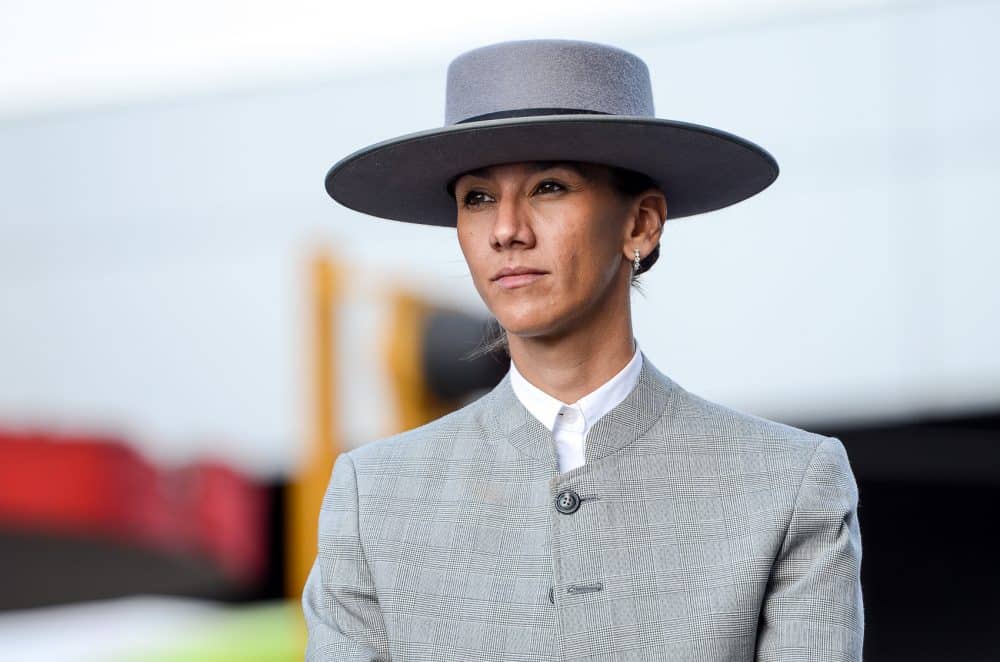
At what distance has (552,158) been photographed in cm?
211

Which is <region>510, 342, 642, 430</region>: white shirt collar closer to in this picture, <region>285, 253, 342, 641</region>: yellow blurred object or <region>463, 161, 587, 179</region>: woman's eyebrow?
<region>463, 161, 587, 179</region>: woman's eyebrow

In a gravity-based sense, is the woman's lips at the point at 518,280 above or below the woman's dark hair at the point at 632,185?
below

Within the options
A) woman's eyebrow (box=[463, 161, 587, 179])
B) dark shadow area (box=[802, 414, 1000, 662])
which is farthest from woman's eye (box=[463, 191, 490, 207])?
dark shadow area (box=[802, 414, 1000, 662])

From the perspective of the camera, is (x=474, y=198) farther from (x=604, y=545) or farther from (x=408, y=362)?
(x=408, y=362)

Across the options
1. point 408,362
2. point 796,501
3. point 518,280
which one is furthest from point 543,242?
point 408,362

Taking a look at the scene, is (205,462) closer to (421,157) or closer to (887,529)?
(887,529)

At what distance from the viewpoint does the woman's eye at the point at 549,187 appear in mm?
2141

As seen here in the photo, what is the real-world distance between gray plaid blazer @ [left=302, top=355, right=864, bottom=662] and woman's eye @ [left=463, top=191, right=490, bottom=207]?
30 cm

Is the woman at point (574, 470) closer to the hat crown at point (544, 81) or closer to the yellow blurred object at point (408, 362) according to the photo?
the hat crown at point (544, 81)

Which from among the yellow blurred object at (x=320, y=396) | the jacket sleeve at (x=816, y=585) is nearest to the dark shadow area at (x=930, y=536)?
the yellow blurred object at (x=320, y=396)

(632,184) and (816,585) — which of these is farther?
(632,184)

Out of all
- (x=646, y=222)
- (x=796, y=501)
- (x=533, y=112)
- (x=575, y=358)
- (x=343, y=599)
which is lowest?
(x=343, y=599)

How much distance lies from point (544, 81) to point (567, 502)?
61 centimetres

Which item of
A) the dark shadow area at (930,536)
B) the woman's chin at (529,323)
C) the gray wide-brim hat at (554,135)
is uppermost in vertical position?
the gray wide-brim hat at (554,135)
